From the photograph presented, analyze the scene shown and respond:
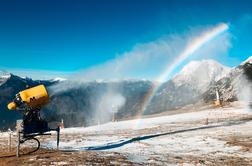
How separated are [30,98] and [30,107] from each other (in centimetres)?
64

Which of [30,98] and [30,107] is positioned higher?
[30,98]

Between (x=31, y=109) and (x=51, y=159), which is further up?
(x=31, y=109)

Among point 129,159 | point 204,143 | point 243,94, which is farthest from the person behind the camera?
point 243,94

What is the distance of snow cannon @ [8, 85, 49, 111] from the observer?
2531 cm

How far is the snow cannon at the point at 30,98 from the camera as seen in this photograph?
25312 mm

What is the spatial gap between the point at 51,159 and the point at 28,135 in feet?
13.3

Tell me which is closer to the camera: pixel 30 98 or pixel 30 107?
pixel 30 98

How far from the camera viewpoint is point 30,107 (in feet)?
83.8

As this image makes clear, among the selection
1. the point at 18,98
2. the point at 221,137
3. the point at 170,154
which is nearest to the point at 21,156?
the point at 18,98

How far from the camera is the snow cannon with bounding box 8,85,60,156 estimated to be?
2534 centimetres

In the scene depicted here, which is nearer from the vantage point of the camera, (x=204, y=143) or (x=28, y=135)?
(x=28, y=135)

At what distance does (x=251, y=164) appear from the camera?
870 inches

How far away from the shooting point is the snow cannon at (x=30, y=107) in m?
25.3

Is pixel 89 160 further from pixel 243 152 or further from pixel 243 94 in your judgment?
pixel 243 94
